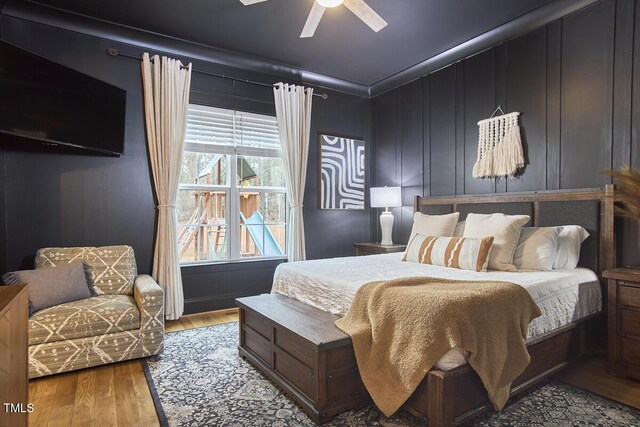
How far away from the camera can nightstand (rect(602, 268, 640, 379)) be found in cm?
238

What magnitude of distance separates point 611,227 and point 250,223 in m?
3.49

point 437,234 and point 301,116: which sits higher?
point 301,116

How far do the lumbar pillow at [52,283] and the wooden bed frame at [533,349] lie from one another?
1.30m

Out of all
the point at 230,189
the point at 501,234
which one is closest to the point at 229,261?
the point at 230,189

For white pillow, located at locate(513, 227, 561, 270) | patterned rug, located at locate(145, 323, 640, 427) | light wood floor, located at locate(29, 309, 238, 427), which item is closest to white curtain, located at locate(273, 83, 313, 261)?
patterned rug, located at locate(145, 323, 640, 427)

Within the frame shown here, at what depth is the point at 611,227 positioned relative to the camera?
2.75m

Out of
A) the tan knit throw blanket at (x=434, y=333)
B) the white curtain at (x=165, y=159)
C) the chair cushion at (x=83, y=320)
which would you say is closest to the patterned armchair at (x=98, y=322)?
the chair cushion at (x=83, y=320)

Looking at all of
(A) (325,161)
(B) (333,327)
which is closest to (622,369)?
(B) (333,327)

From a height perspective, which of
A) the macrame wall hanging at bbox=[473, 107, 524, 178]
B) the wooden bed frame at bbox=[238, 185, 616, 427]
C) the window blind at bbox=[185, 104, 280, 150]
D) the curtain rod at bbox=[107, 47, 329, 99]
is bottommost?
the wooden bed frame at bbox=[238, 185, 616, 427]

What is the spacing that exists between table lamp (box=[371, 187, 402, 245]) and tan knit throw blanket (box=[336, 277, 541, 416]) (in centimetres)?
251

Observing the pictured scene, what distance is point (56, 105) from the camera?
294 cm

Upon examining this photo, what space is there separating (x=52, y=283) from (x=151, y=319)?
744 millimetres

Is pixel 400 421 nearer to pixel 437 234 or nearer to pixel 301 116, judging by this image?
pixel 437 234

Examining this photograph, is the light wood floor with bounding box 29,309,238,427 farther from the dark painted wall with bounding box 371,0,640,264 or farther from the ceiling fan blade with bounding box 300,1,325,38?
the dark painted wall with bounding box 371,0,640,264
